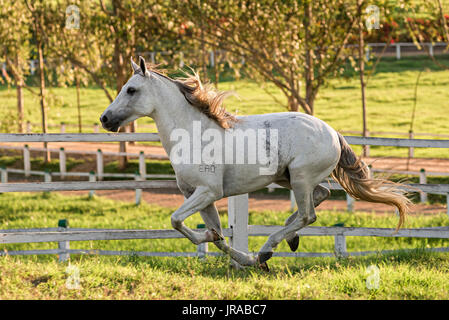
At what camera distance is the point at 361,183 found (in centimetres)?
577

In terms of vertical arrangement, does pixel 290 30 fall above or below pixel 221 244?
above

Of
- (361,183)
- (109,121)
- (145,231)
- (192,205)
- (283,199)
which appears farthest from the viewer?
(283,199)

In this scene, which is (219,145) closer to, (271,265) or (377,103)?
(271,265)

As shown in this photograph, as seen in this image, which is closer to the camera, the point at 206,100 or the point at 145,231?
the point at 206,100

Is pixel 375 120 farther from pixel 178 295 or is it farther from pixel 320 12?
pixel 178 295

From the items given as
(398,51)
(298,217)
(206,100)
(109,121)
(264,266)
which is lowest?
(264,266)

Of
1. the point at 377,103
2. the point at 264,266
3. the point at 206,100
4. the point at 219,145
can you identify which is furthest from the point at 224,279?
the point at 377,103

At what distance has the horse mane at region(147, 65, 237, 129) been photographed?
17.7 ft

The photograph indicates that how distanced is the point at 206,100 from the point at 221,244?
4.23 feet

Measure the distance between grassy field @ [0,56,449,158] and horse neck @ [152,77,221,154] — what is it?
1578 cm

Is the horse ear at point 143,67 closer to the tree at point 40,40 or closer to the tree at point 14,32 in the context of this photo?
the tree at point 40,40

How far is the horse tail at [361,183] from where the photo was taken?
5766 millimetres

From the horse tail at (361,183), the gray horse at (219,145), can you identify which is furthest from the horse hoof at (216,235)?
the horse tail at (361,183)

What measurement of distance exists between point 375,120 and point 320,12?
13.3 meters
